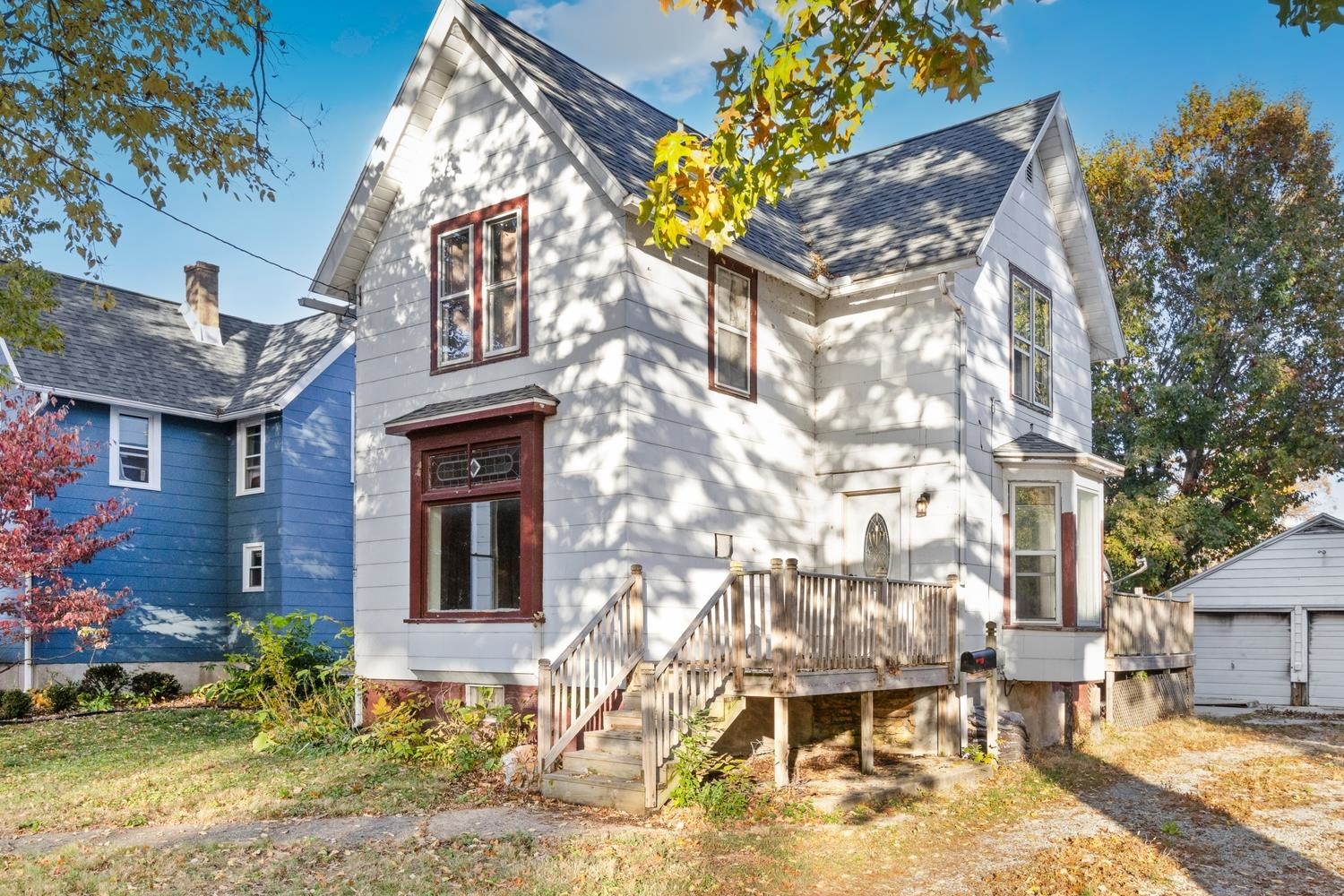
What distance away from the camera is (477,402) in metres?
12.8

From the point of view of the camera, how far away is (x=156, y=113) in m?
10.1

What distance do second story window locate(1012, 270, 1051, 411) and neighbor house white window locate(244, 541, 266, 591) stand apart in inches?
579

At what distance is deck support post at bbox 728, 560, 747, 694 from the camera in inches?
411

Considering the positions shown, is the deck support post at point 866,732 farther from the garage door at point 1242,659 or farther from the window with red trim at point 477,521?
the garage door at point 1242,659

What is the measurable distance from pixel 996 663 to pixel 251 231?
36.0 ft

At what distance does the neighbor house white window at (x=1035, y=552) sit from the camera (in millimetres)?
14648

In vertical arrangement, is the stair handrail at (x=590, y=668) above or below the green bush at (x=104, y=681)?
above

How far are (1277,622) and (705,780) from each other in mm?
18201

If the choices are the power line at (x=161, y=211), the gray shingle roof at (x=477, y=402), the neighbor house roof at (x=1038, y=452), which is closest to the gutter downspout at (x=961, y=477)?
the neighbor house roof at (x=1038, y=452)

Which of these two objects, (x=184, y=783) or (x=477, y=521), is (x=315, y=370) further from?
(x=184, y=783)

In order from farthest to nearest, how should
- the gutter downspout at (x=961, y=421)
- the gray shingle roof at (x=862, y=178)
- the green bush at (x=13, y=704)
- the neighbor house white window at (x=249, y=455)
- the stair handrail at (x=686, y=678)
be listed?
the neighbor house white window at (x=249, y=455), the green bush at (x=13, y=704), the gutter downspout at (x=961, y=421), the gray shingle roof at (x=862, y=178), the stair handrail at (x=686, y=678)

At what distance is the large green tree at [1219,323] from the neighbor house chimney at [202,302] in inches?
793

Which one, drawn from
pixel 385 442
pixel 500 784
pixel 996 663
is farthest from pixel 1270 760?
pixel 385 442

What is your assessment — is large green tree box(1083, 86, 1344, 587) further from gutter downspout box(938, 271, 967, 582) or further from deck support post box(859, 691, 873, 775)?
deck support post box(859, 691, 873, 775)
